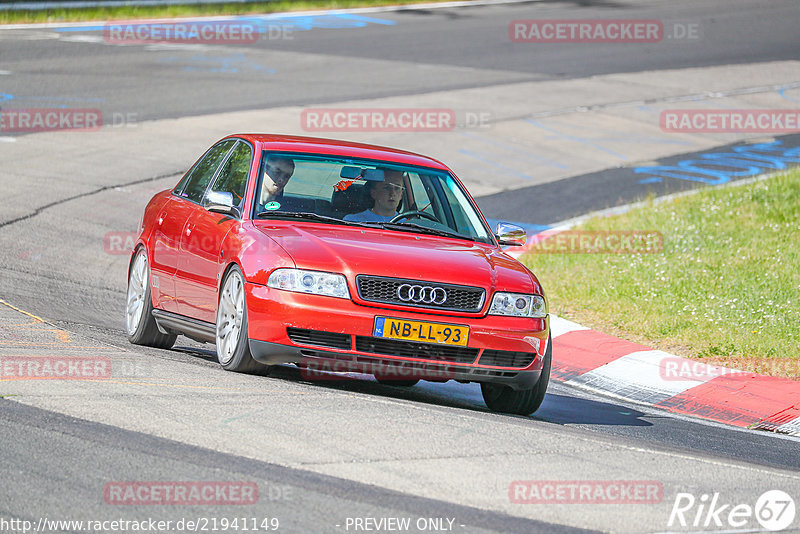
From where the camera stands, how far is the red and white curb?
9016 mm

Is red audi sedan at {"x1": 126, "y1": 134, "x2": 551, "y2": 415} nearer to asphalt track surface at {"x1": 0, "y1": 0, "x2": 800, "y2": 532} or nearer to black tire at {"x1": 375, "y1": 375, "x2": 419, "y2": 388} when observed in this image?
black tire at {"x1": 375, "y1": 375, "x2": 419, "y2": 388}

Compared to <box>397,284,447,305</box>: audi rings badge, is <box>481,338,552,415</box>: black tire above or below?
below

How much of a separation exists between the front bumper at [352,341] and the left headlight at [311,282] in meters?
0.04

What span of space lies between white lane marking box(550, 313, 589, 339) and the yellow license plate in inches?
152

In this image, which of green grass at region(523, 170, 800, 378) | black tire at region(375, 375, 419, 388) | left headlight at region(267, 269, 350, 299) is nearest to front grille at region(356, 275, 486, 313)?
left headlight at region(267, 269, 350, 299)

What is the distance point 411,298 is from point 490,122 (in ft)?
48.8

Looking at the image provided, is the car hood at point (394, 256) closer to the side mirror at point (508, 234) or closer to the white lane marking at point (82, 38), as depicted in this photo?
the side mirror at point (508, 234)

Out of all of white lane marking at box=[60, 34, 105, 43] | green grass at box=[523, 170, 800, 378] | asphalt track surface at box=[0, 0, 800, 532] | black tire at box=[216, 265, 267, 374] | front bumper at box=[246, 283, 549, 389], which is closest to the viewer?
asphalt track surface at box=[0, 0, 800, 532]

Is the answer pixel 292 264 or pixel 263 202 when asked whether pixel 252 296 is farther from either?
pixel 263 202

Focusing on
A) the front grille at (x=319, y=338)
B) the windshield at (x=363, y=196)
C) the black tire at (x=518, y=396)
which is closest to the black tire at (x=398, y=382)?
the black tire at (x=518, y=396)

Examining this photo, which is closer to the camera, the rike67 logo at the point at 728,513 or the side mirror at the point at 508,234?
the rike67 logo at the point at 728,513

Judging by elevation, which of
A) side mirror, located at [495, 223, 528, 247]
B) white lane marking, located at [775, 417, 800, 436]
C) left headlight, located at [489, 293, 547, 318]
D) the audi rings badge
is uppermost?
side mirror, located at [495, 223, 528, 247]

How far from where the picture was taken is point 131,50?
86.5 ft

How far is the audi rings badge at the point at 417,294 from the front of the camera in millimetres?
7371
